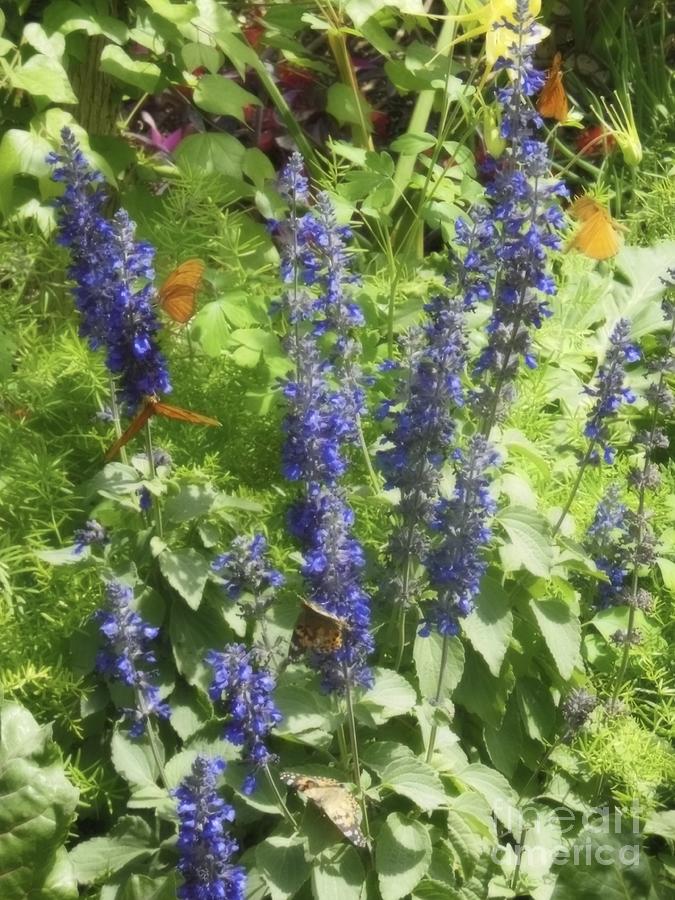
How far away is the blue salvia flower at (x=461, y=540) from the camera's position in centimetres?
177

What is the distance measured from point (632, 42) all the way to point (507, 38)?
7.79ft

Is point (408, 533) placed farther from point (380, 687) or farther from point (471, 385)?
point (471, 385)

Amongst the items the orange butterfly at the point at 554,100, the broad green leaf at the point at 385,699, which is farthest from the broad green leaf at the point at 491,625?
the orange butterfly at the point at 554,100

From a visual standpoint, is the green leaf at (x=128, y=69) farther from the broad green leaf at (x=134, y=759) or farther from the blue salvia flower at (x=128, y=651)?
the broad green leaf at (x=134, y=759)

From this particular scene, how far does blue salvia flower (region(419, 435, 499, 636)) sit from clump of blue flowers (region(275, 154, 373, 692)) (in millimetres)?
127

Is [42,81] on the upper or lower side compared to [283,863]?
upper

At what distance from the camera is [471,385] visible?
2711mm

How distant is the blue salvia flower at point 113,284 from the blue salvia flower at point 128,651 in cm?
36

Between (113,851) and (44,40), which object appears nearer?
(113,851)

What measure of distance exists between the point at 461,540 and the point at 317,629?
34 centimetres

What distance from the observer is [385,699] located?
6.36 feet

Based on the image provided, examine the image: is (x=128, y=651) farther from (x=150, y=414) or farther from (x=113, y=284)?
(x=113, y=284)

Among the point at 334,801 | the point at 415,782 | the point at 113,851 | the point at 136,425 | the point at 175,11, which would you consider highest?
the point at 175,11

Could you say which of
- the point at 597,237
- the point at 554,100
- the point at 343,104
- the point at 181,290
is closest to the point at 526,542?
the point at 181,290
